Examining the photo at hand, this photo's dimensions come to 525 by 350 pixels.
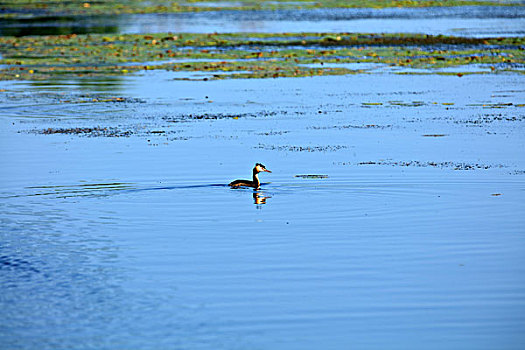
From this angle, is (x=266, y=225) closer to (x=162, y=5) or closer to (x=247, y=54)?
(x=247, y=54)

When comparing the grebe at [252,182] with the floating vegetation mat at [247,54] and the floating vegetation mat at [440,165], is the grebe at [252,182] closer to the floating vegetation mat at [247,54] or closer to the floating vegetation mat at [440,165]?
the floating vegetation mat at [440,165]

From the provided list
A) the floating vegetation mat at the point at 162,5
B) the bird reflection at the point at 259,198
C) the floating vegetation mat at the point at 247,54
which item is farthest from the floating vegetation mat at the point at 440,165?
the floating vegetation mat at the point at 162,5

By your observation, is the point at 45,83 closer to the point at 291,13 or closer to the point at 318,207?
the point at 318,207

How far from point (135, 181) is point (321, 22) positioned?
43.9m

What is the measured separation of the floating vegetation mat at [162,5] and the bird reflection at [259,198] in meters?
56.5

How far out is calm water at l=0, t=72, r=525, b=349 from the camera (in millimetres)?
9617

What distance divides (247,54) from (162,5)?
42.2 m

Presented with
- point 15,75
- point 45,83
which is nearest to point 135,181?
point 45,83

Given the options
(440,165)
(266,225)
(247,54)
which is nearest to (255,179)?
(266,225)

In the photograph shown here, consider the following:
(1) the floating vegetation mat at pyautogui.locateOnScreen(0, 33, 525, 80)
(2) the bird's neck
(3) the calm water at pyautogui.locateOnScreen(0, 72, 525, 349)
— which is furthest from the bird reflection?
(1) the floating vegetation mat at pyautogui.locateOnScreen(0, 33, 525, 80)

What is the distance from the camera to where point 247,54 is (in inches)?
1558

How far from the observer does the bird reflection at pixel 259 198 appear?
50.4 ft

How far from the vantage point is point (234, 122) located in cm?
2339

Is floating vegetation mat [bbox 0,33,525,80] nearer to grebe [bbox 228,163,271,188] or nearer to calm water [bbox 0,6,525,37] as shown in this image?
calm water [bbox 0,6,525,37]
